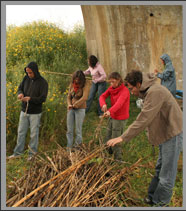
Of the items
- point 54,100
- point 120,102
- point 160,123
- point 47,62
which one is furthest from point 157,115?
point 47,62

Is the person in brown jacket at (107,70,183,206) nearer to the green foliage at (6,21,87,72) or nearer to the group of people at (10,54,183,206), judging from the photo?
the group of people at (10,54,183,206)

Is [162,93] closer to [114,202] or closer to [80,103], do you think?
[114,202]

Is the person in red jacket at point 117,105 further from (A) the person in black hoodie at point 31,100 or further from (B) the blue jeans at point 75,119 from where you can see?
(A) the person in black hoodie at point 31,100

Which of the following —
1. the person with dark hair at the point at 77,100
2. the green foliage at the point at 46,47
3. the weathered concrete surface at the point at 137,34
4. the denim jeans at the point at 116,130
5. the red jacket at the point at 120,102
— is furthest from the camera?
the green foliage at the point at 46,47

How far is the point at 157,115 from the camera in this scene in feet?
9.07

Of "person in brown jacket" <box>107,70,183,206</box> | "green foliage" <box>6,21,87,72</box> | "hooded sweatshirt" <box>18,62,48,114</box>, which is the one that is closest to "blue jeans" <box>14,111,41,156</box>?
"hooded sweatshirt" <box>18,62,48,114</box>

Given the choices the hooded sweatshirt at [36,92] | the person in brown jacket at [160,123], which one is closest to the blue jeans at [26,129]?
the hooded sweatshirt at [36,92]

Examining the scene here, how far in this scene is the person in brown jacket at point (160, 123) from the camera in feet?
8.64

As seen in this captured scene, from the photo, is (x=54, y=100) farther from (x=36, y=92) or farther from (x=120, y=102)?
(x=120, y=102)

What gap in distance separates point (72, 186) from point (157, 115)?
1368 mm

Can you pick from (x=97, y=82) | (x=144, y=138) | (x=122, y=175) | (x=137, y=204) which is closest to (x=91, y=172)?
(x=122, y=175)

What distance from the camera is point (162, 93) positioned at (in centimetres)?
264

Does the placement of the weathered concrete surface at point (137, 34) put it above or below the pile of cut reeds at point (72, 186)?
above

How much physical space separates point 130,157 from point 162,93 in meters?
2.13
